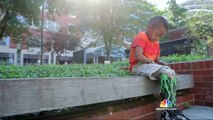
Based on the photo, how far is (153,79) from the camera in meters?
2.72

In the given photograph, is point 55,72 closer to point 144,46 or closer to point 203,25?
point 144,46

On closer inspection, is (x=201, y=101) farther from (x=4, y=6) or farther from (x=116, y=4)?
(x=116, y=4)

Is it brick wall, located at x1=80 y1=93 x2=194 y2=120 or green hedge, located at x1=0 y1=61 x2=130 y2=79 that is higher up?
green hedge, located at x1=0 y1=61 x2=130 y2=79

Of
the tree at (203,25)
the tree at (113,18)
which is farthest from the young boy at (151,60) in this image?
the tree at (113,18)

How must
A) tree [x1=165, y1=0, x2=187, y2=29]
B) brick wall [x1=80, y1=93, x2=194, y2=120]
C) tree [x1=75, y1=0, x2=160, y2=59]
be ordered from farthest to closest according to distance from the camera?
tree [x1=165, y1=0, x2=187, y2=29]
tree [x1=75, y1=0, x2=160, y2=59]
brick wall [x1=80, y1=93, x2=194, y2=120]

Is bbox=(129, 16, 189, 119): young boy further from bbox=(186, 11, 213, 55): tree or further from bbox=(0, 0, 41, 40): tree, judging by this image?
bbox=(0, 0, 41, 40): tree

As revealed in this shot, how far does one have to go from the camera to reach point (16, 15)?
611 inches

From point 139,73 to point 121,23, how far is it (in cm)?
1899

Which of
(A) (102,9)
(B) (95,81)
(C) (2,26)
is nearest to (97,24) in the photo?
(A) (102,9)

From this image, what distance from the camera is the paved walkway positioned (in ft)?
10.0

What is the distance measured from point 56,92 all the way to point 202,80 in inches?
112

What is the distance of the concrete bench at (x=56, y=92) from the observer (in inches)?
55.7

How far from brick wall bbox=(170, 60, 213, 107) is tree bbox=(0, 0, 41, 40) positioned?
1193cm

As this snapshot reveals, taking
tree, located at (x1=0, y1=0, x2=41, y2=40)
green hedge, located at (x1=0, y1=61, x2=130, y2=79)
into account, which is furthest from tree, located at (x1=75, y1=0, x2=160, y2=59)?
green hedge, located at (x1=0, y1=61, x2=130, y2=79)
